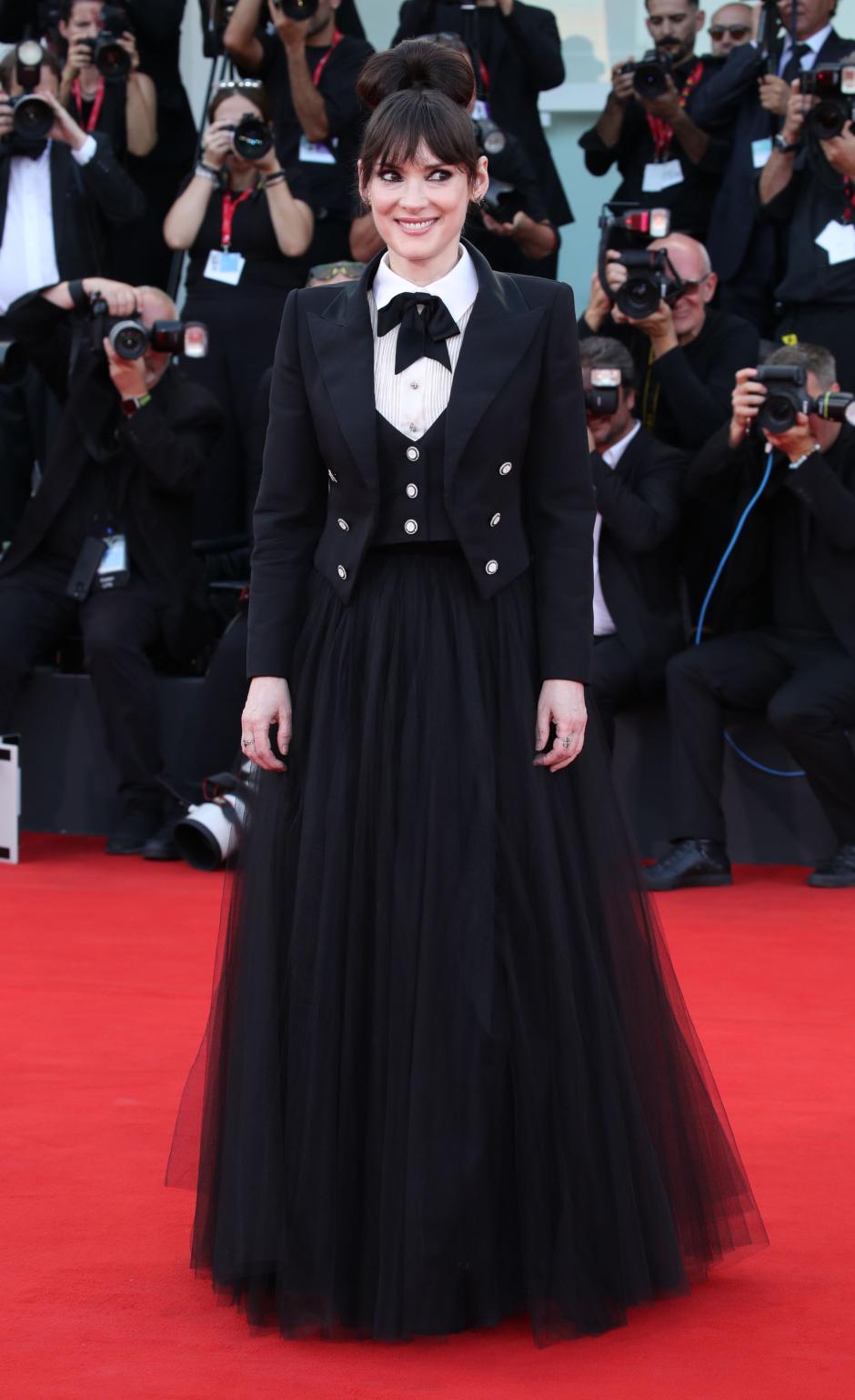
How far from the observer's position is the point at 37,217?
20.1 ft

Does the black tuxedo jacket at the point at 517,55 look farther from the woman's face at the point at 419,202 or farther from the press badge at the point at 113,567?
the woman's face at the point at 419,202

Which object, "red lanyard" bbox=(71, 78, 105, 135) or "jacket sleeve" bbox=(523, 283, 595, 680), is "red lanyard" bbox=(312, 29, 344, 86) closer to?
"red lanyard" bbox=(71, 78, 105, 135)

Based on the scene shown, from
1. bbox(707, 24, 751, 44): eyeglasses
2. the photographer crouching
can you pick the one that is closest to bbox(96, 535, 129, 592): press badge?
the photographer crouching

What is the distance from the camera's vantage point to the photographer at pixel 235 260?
6.04 metres

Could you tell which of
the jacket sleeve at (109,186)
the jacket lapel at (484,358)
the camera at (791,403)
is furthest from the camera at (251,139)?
the jacket lapel at (484,358)

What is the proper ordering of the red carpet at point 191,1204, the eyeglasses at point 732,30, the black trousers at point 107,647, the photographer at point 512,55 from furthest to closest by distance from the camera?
the eyeglasses at point 732,30 → the photographer at point 512,55 → the black trousers at point 107,647 → the red carpet at point 191,1204

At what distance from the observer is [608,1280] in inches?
84.4

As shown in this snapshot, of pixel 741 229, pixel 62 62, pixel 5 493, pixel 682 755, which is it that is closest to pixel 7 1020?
pixel 682 755

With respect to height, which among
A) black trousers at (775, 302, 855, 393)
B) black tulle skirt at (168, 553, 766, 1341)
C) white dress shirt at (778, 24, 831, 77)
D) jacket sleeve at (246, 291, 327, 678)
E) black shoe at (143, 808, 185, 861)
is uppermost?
white dress shirt at (778, 24, 831, 77)

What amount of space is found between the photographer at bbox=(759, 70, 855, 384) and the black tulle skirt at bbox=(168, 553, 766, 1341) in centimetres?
373

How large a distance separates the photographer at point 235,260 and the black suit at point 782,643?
168 centimetres

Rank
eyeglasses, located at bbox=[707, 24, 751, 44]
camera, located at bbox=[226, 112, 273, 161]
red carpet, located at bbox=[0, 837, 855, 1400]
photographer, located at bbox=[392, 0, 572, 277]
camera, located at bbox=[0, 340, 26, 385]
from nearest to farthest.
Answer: red carpet, located at bbox=[0, 837, 855, 1400] < camera, located at bbox=[0, 340, 26, 385] < camera, located at bbox=[226, 112, 273, 161] < photographer, located at bbox=[392, 0, 572, 277] < eyeglasses, located at bbox=[707, 24, 751, 44]

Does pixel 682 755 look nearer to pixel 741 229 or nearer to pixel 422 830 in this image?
pixel 741 229

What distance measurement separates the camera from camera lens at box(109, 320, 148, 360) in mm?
5309
